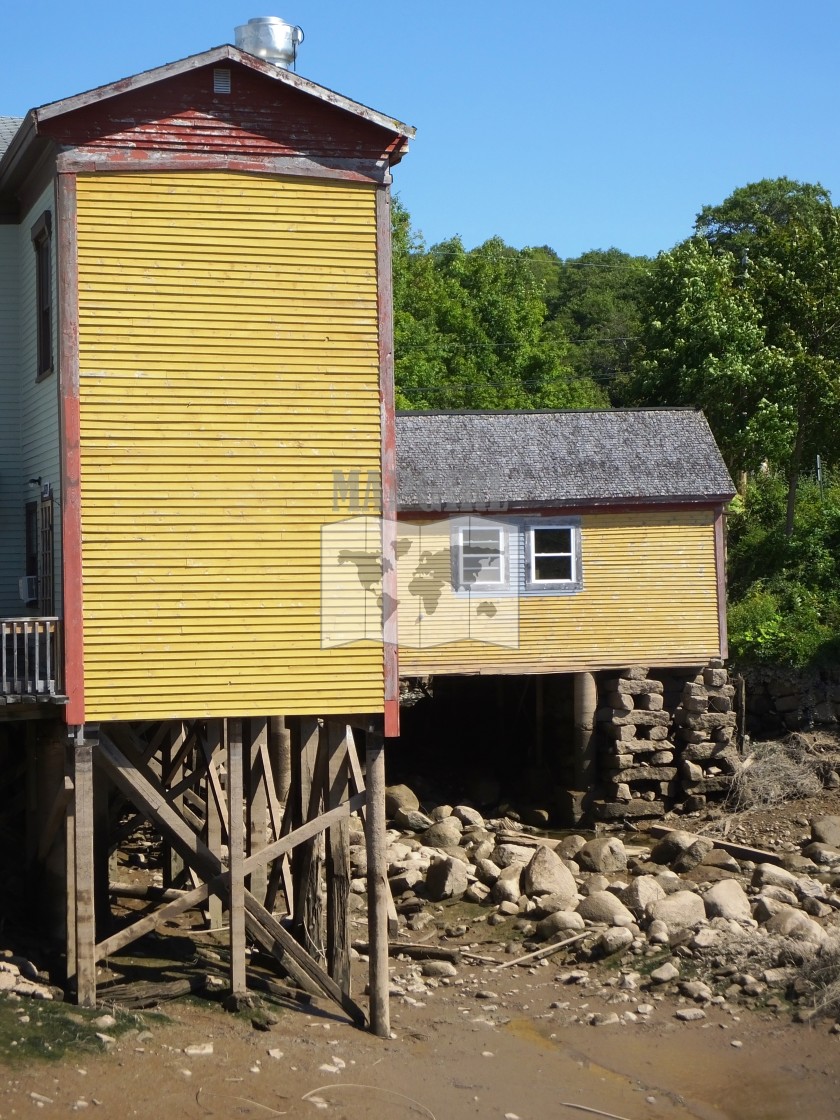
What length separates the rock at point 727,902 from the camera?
659 inches

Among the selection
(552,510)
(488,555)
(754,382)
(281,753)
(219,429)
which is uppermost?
(754,382)

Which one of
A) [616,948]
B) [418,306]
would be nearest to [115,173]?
[616,948]

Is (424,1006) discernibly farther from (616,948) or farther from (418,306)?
(418,306)

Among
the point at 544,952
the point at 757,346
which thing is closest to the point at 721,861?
the point at 544,952

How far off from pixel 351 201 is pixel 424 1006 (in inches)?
346

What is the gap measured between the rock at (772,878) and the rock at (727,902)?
107cm

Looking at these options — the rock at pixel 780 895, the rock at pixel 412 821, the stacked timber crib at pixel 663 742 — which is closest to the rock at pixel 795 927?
the rock at pixel 780 895

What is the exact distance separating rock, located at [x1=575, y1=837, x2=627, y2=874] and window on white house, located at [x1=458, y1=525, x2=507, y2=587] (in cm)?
521

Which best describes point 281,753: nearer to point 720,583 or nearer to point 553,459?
point 553,459

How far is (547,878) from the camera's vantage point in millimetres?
18031

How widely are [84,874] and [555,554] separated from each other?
12.2 metres

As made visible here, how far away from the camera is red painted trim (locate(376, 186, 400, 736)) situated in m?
13.3

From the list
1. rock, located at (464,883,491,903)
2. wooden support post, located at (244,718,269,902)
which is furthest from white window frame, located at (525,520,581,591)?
wooden support post, located at (244,718,269,902)

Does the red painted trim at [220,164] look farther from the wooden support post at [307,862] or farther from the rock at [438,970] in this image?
the rock at [438,970]
